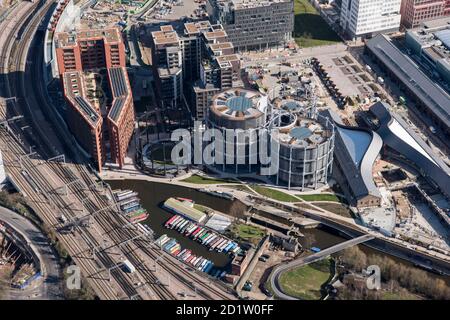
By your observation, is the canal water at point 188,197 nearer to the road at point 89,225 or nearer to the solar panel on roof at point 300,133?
the road at point 89,225

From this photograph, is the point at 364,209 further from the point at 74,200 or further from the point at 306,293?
the point at 74,200

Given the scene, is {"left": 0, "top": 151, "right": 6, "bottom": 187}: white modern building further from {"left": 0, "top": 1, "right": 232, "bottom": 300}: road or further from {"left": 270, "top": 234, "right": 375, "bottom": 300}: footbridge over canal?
{"left": 270, "top": 234, "right": 375, "bottom": 300}: footbridge over canal

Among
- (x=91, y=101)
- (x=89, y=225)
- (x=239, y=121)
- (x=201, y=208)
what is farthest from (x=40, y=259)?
(x=239, y=121)

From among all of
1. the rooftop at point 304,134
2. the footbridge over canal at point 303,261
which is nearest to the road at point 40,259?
the footbridge over canal at point 303,261

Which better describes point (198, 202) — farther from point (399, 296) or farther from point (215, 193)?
point (399, 296)

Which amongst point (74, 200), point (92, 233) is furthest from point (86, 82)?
point (92, 233)

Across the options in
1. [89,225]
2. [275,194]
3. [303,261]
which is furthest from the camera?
[275,194]
